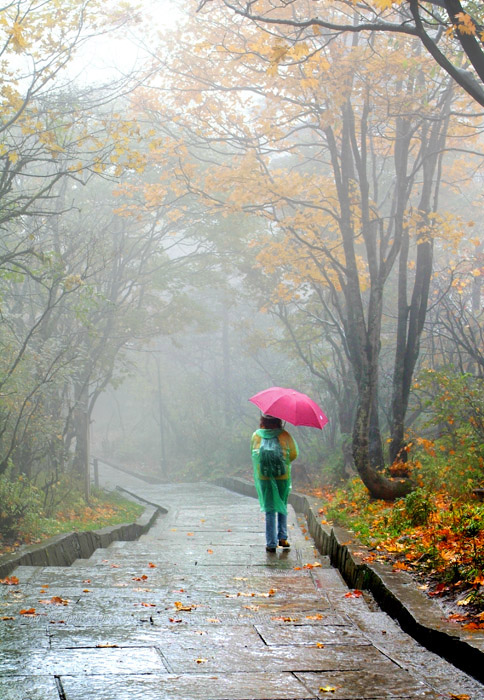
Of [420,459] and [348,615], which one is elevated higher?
[420,459]

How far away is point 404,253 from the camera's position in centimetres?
1249

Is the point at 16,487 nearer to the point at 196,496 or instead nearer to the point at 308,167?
the point at 196,496

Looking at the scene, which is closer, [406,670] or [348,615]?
[406,670]

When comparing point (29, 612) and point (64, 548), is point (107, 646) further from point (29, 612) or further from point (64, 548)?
point (64, 548)

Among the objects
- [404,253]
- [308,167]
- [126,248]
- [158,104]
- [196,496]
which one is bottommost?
[196,496]

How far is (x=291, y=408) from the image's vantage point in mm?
7949

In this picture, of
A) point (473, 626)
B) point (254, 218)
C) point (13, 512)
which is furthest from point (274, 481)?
point (254, 218)

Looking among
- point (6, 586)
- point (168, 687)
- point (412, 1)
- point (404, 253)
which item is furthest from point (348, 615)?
point (404, 253)

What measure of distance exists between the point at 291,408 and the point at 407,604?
368cm

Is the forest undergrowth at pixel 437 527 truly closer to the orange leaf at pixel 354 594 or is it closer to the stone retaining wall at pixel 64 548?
the orange leaf at pixel 354 594

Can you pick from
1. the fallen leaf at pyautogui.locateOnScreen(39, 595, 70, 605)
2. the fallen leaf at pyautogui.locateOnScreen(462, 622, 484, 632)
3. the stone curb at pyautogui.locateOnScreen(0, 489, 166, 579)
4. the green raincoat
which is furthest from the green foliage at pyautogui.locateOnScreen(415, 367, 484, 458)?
the fallen leaf at pyautogui.locateOnScreen(39, 595, 70, 605)

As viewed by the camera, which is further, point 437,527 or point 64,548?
point 64,548

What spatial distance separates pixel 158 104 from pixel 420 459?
28.4 ft

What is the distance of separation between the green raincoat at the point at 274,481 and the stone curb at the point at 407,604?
68 cm
